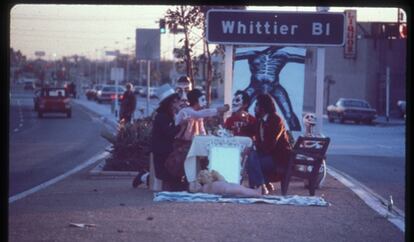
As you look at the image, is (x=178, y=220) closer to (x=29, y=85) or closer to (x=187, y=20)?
(x=187, y=20)

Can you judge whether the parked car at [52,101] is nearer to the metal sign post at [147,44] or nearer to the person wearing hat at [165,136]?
the metal sign post at [147,44]

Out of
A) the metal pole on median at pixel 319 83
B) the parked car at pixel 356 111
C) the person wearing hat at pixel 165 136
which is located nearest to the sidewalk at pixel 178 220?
the person wearing hat at pixel 165 136

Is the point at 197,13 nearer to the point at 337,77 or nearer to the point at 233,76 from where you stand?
the point at 233,76

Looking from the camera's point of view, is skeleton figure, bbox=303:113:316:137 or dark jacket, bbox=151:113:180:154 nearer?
dark jacket, bbox=151:113:180:154

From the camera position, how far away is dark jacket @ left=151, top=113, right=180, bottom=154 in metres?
14.4

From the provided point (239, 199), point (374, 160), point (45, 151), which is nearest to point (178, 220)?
point (239, 199)

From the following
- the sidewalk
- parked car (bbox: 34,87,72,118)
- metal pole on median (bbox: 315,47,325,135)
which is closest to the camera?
the sidewalk

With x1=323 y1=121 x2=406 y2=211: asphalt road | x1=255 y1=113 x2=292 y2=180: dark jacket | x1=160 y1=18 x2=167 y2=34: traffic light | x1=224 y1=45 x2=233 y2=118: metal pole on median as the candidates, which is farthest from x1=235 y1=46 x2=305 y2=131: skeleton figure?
x1=160 y1=18 x2=167 y2=34: traffic light

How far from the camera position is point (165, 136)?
14516 millimetres

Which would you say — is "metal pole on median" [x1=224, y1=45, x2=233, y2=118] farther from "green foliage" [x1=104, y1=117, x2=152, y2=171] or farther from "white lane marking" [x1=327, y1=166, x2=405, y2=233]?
"white lane marking" [x1=327, y1=166, x2=405, y2=233]

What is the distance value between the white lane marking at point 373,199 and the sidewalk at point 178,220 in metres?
0.12

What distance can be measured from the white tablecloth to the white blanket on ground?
0.67 metres

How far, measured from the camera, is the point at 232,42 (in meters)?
16.6

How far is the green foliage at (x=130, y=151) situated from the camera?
17.5 metres
